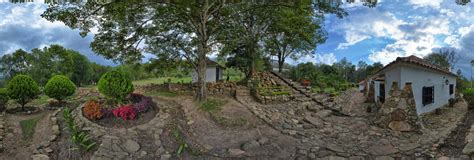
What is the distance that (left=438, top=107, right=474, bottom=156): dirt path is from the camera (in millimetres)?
8163

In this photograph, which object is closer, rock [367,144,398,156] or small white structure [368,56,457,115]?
rock [367,144,398,156]

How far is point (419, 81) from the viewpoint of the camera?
44.1 ft

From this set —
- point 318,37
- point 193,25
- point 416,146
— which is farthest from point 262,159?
point 318,37

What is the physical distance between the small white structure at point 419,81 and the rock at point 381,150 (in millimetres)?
3846

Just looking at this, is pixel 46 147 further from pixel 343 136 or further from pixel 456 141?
pixel 456 141

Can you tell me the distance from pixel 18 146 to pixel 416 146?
11.7 metres

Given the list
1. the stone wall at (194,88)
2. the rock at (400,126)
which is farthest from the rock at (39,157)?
the rock at (400,126)

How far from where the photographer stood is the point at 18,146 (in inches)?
318

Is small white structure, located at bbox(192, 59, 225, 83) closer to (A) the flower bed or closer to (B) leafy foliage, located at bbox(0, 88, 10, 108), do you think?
(B) leafy foliage, located at bbox(0, 88, 10, 108)

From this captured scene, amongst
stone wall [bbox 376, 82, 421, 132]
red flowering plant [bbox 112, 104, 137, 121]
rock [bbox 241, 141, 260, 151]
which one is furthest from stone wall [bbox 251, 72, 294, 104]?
red flowering plant [bbox 112, 104, 137, 121]

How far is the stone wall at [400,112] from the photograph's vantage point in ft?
32.8

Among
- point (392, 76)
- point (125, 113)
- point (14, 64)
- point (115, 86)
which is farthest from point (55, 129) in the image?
point (14, 64)

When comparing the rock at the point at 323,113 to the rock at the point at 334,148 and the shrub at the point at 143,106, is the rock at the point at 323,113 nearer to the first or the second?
the rock at the point at 334,148

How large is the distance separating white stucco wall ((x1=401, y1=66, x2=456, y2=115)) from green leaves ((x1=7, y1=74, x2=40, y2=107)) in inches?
671
